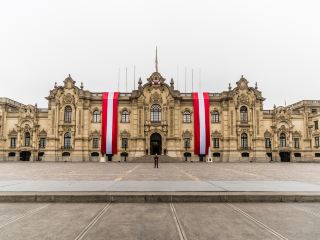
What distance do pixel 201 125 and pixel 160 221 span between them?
155 feet

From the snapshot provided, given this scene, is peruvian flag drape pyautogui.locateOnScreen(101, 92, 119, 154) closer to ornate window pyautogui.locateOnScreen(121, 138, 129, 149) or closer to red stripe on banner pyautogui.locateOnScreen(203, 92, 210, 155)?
ornate window pyautogui.locateOnScreen(121, 138, 129, 149)

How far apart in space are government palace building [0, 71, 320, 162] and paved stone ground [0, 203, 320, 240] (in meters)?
44.5

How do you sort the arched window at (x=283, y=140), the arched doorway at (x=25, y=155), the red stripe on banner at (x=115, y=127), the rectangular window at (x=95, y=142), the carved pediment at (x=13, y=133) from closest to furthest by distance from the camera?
the red stripe on banner at (x=115, y=127), the rectangular window at (x=95, y=142), the arched doorway at (x=25, y=155), the carved pediment at (x=13, y=133), the arched window at (x=283, y=140)

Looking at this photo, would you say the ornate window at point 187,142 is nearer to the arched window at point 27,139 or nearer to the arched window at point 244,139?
the arched window at point 244,139

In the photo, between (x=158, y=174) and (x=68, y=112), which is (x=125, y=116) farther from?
(x=158, y=174)

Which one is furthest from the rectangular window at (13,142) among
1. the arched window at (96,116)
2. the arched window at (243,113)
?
the arched window at (243,113)

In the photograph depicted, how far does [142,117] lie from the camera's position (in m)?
53.7

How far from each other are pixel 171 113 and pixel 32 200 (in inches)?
1797

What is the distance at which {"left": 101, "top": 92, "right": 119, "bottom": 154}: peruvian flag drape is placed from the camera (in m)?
52.4

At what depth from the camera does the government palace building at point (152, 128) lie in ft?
174

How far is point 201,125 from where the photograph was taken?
174ft

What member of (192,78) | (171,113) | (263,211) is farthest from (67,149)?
(263,211)

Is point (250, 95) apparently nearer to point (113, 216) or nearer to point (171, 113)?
point (171, 113)

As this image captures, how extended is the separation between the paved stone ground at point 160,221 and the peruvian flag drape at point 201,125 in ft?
145
